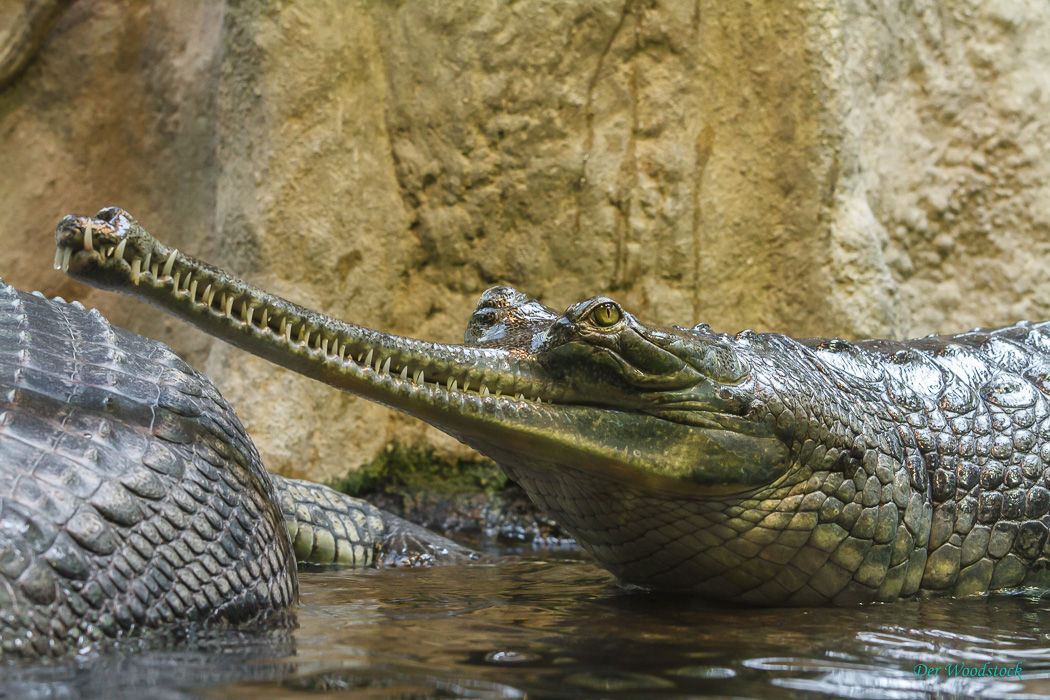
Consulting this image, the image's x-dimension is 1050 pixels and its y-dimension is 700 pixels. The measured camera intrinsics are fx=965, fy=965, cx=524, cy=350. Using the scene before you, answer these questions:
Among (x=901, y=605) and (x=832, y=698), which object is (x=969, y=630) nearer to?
(x=901, y=605)

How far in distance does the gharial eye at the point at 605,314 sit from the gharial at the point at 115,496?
982 mm

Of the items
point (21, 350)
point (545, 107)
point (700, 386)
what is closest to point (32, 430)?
point (21, 350)

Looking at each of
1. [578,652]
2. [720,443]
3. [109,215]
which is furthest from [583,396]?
[109,215]

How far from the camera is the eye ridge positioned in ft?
8.09

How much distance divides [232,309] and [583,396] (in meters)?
0.90

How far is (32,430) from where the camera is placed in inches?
81.7

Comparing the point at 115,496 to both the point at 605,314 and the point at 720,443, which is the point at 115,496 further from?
the point at 720,443

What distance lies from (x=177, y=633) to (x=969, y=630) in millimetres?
1806

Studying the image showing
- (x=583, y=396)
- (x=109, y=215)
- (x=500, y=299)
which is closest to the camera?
(x=109, y=215)

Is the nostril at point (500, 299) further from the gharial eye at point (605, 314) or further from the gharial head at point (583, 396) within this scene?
the gharial eye at point (605, 314)

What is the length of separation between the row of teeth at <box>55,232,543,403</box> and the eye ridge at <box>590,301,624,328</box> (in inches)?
16.5

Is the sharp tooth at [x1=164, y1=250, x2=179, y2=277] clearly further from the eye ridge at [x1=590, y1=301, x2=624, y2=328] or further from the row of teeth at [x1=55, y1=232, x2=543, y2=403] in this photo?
the eye ridge at [x1=590, y1=301, x2=624, y2=328]

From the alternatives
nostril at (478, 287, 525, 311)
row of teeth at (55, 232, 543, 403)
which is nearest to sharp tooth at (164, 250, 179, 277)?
row of teeth at (55, 232, 543, 403)

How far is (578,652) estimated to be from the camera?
6.44ft
